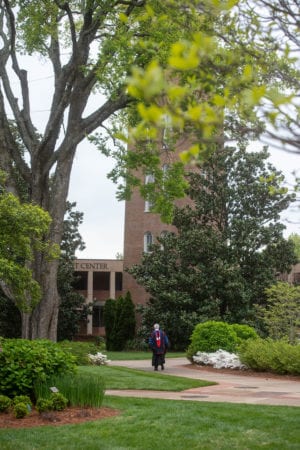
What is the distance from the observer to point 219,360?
23.0m

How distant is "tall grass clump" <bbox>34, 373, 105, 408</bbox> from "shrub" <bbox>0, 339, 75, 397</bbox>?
22 cm

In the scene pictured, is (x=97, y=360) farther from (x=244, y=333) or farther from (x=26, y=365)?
(x=26, y=365)

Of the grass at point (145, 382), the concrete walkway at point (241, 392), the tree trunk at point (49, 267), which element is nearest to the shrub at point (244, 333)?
the concrete walkway at point (241, 392)

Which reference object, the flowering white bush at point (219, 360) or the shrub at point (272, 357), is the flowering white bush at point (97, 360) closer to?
the flowering white bush at point (219, 360)

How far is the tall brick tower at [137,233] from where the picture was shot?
137 feet

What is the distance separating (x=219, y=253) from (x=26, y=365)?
25.1 m

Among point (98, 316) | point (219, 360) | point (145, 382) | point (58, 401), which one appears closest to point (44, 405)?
point (58, 401)

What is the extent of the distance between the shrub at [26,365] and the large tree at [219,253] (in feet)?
72.7

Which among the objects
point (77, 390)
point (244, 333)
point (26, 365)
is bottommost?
point (77, 390)

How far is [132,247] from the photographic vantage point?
42812mm

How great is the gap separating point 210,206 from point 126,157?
1810 centimetres

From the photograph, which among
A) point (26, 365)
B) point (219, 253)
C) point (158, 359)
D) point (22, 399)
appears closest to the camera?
point (22, 399)

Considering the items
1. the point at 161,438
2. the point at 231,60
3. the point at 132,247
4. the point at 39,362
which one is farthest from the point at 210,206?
the point at 231,60

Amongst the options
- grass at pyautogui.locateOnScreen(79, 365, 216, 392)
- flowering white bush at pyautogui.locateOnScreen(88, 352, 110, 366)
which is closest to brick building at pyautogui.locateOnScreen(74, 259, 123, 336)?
flowering white bush at pyautogui.locateOnScreen(88, 352, 110, 366)
